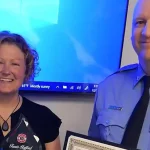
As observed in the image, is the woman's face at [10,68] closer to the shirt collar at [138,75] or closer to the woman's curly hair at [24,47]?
the woman's curly hair at [24,47]

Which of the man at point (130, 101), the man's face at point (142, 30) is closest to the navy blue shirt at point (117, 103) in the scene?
the man at point (130, 101)

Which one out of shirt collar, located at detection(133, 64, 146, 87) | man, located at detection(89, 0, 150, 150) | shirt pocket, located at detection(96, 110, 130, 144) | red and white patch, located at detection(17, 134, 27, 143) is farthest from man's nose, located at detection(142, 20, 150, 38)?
red and white patch, located at detection(17, 134, 27, 143)

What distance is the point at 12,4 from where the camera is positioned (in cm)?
137

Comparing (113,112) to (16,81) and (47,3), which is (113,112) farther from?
(47,3)

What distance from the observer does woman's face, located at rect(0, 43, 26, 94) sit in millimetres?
1095

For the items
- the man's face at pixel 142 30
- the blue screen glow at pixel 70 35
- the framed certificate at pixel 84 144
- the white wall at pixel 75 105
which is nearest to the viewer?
the framed certificate at pixel 84 144

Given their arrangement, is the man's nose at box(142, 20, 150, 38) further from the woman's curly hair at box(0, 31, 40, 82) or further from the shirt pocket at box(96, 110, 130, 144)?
the woman's curly hair at box(0, 31, 40, 82)

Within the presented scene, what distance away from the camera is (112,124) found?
1155mm

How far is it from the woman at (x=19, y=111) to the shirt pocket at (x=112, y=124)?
0.61 feet

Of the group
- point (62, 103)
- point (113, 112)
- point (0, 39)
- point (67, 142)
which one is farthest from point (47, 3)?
point (67, 142)

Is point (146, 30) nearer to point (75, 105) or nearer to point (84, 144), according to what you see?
point (84, 144)

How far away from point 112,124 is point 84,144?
0.78 ft

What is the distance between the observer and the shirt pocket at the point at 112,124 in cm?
112

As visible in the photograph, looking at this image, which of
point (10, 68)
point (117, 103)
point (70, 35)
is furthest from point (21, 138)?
point (70, 35)
